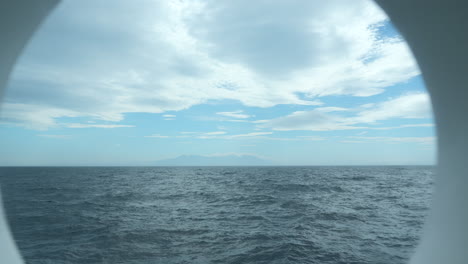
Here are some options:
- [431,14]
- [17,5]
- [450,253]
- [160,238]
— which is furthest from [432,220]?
[160,238]

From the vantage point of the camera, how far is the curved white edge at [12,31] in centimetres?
217

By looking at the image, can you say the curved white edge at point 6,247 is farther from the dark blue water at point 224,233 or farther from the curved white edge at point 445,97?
the dark blue water at point 224,233

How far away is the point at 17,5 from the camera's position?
7.14 ft

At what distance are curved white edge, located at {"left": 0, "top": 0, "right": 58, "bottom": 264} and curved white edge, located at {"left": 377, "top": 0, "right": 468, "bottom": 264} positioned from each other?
3247 millimetres

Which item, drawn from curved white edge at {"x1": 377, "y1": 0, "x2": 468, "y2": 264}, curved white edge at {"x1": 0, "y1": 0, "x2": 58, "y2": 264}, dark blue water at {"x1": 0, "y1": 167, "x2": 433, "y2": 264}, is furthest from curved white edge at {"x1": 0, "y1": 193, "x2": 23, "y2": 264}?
A: dark blue water at {"x1": 0, "y1": 167, "x2": 433, "y2": 264}

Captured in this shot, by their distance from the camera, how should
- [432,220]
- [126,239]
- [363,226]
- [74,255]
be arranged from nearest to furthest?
[432,220] < [74,255] < [126,239] < [363,226]

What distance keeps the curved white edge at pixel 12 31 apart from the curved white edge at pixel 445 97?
3247 mm

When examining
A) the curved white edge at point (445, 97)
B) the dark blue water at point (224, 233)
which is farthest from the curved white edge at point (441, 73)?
the dark blue water at point (224, 233)

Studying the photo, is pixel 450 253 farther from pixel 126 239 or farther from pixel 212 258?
pixel 126 239

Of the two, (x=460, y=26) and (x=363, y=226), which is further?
(x=363, y=226)

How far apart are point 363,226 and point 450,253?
11378 mm

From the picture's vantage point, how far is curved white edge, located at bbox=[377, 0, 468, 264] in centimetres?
204

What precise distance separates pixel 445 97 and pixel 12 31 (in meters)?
3.95

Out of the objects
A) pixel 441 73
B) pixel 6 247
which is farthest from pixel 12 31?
pixel 441 73
